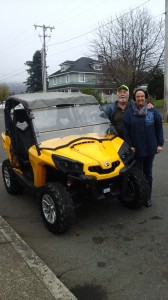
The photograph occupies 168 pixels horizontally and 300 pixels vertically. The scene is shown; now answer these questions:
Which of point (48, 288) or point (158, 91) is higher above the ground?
point (158, 91)

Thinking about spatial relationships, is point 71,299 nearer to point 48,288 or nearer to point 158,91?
point 48,288

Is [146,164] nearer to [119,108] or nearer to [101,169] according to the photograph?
[119,108]

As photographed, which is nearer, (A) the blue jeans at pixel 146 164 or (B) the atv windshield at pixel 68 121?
(B) the atv windshield at pixel 68 121

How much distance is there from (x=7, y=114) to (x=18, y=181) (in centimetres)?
121

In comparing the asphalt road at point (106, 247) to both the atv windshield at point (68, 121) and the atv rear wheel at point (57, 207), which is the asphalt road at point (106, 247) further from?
the atv windshield at point (68, 121)

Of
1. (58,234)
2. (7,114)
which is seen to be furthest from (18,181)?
(58,234)

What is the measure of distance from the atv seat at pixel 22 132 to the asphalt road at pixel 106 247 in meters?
0.89

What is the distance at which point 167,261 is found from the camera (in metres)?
3.85

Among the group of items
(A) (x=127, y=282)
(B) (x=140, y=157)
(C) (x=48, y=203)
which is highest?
(B) (x=140, y=157)

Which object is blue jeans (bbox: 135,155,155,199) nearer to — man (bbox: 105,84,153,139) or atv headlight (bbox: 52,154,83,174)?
man (bbox: 105,84,153,139)

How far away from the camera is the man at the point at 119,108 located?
220 inches

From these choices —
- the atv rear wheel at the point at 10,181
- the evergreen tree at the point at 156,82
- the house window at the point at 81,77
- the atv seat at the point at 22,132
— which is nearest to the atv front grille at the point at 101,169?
the atv seat at the point at 22,132

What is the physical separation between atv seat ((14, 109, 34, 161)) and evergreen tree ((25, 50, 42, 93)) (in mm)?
67881

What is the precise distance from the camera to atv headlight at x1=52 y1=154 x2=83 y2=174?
14.8ft
